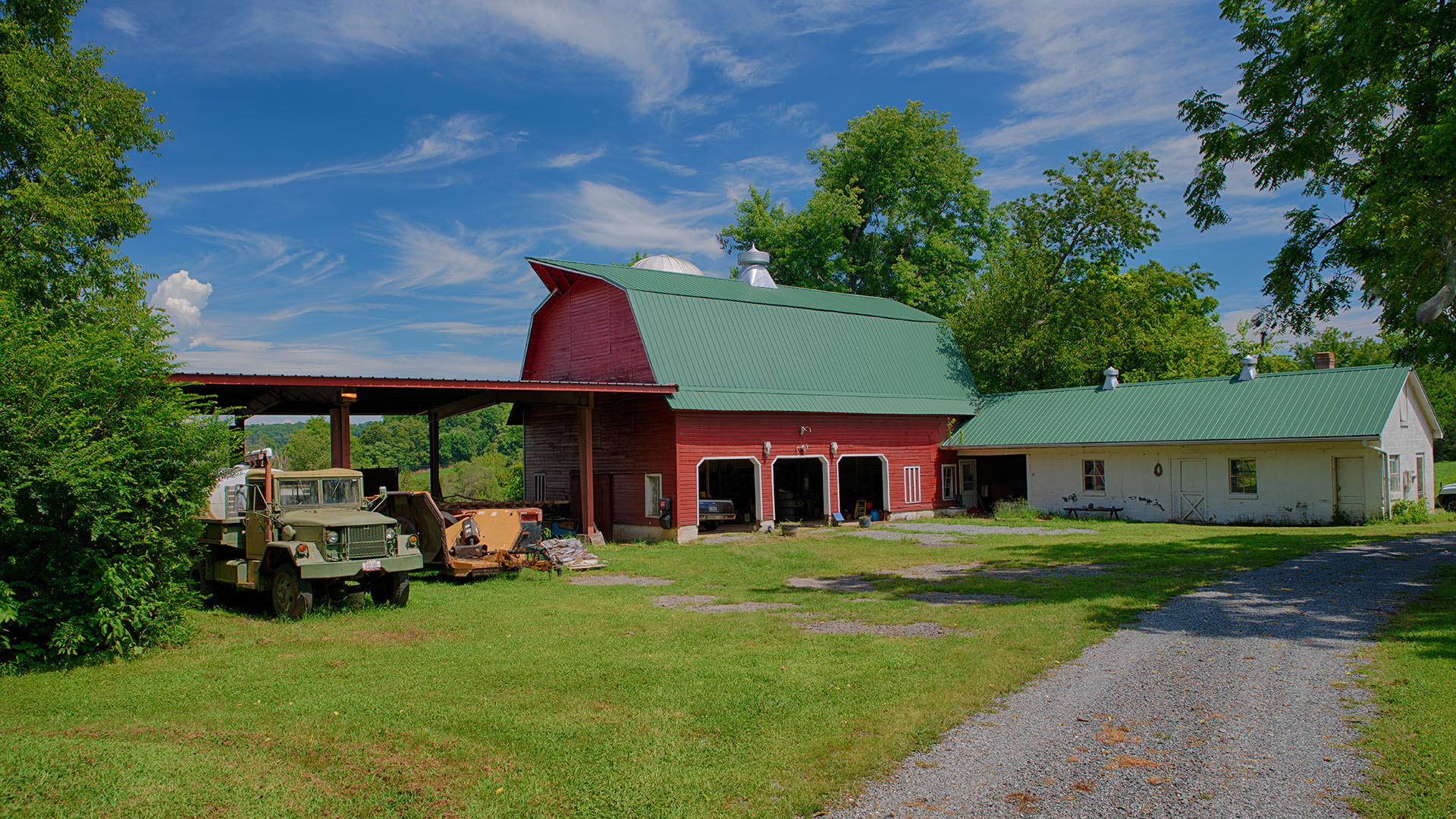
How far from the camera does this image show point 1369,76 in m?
15.5

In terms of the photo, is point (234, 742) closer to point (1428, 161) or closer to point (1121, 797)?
point (1121, 797)

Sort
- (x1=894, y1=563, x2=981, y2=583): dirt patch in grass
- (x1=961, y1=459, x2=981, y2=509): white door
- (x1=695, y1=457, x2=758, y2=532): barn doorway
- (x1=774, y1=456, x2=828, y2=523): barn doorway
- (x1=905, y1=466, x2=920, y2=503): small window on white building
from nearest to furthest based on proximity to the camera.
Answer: (x1=894, y1=563, x2=981, y2=583): dirt patch in grass → (x1=774, y1=456, x2=828, y2=523): barn doorway → (x1=905, y1=466, x2=920, y2=503): small window on white building → (x1=695, y1=457, x2=758, y2=532): barn doorway → (x1=961, y1=459, x2=981, y2=509): white door

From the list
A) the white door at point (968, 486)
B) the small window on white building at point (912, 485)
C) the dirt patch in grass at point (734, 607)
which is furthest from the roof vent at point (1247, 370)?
the dirt patch in grass at point (734, 607)

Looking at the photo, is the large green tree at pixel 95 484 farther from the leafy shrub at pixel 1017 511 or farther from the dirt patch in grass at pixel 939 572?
the leafy shrub at pixel 1017 511

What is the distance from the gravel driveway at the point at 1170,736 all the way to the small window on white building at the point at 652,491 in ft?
51.4

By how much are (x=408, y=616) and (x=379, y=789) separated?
7151mm

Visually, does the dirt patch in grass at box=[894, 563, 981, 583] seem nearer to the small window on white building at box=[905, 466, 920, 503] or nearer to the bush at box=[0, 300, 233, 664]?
the bush at box=[0, 300, 233, 664]

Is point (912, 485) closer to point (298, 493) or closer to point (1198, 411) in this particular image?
point (1198, 411)

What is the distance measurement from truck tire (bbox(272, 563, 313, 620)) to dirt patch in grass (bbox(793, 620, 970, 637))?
693cm

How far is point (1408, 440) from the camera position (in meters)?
26.3

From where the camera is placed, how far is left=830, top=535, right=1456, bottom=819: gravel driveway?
550 centimetres

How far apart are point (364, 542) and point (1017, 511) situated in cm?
2326

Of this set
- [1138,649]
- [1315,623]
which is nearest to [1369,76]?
[1315,623]

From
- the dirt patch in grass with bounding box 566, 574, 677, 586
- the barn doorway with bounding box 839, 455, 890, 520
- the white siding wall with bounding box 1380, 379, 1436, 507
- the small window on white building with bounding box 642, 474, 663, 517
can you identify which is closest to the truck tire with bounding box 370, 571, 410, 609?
the dirt patch in grass with bounding box 566, 574, 677, 586
